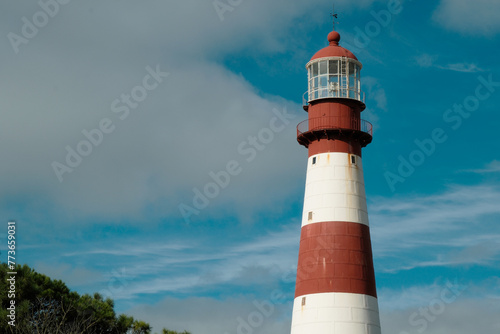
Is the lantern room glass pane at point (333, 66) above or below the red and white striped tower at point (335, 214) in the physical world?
above

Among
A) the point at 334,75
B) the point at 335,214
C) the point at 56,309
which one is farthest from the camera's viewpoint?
the point at 56,309

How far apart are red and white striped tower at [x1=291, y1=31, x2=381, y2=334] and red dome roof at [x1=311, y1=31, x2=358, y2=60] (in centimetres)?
6

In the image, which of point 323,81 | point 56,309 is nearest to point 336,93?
point 323,81

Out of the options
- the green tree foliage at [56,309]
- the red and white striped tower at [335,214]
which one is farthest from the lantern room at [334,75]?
the green tree foliage at [56,309]

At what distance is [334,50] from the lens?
4700cm

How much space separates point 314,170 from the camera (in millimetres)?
44906

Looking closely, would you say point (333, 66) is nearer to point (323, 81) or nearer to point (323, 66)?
point (323, 66)

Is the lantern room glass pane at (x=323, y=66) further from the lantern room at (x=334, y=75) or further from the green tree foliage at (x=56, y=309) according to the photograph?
the green tree foliage at (x=56, y=309)

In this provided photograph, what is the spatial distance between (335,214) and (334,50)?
33.9 feet

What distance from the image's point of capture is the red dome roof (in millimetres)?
46781

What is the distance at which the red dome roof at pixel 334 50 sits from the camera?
46781 millimetres

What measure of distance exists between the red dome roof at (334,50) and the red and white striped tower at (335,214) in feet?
0.20

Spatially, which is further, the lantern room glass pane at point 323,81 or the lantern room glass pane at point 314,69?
the lantern room glass pane at point 314,69

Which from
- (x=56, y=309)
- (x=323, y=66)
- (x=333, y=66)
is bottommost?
(x=56, y=309)
